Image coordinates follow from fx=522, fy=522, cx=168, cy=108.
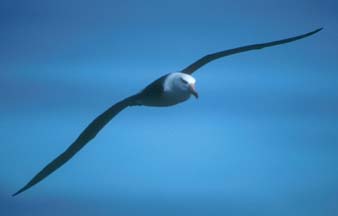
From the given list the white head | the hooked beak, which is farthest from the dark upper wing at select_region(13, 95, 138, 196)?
the hooked beak

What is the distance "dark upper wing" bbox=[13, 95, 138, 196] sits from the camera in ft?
8.33

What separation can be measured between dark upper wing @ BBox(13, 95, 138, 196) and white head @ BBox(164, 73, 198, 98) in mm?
190

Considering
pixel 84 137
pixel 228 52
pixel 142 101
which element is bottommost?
pixel 84 137

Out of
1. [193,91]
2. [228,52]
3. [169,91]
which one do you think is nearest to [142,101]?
[169,91]

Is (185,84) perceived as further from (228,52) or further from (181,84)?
(228,52)

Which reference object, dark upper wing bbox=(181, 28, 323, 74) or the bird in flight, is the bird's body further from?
dark upper wing bbox=(181, 28, 323, 74)

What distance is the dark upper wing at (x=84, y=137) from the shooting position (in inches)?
100.0

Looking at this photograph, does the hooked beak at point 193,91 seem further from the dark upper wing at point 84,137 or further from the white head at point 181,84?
the dark upper wing at point 84,137

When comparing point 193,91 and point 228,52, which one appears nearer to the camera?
point 193,91

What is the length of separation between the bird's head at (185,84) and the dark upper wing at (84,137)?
23 centimetres

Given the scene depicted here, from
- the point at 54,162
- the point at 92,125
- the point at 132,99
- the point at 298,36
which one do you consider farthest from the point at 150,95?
the point at 298,36

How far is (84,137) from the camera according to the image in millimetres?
2561

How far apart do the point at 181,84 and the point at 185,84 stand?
0.08ft

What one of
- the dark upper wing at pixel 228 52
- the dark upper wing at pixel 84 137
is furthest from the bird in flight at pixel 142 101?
the dark upper wing at pixel 228 52
